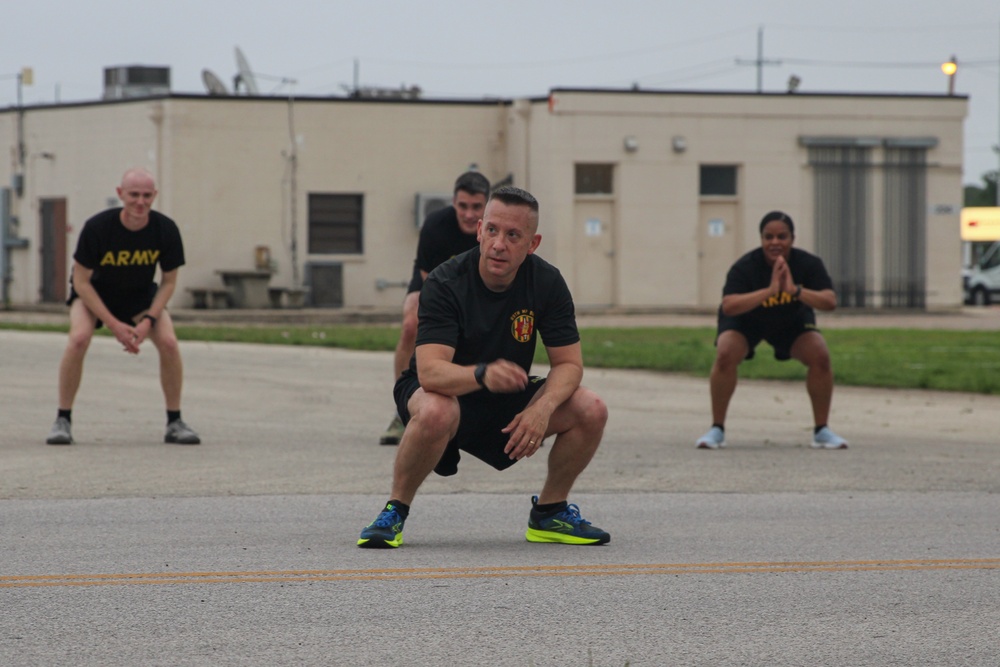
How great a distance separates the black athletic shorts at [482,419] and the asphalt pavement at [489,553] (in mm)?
415

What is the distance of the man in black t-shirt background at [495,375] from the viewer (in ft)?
20.5

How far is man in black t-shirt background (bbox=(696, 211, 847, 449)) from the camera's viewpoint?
34.3 ft

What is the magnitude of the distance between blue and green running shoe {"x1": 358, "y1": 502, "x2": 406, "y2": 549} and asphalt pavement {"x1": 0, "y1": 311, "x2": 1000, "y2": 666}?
5 centimetres

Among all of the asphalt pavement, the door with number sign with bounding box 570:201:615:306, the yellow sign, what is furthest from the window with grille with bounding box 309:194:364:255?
the yellow sign

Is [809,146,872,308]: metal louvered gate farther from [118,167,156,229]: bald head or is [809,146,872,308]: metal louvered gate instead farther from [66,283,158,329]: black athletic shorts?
[118,167,156,229]: bald head

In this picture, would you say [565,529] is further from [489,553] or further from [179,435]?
[179,435]

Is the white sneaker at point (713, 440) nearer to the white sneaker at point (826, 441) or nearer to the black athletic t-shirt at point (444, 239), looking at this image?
the white sneaker at point (826, 441)

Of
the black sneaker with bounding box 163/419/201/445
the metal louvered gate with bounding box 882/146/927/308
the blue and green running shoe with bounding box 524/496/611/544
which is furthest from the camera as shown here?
the metal louvered gate with bounding box 882/146/927/308

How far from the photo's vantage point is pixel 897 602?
548 centimetres

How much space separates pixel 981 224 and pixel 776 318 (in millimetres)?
46448

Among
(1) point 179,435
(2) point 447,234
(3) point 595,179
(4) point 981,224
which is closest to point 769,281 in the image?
(2) point 447,234

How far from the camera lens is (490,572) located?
234 inches

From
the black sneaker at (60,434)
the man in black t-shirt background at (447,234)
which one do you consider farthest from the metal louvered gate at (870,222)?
the black sneaker at (60,434)

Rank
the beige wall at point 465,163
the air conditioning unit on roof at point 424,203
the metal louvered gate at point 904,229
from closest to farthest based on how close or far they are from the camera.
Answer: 1. the beige wall at point 465,163
2. the air conditioning unit on roof at point 424,203
3. the metal louvered gate at point 904,229
